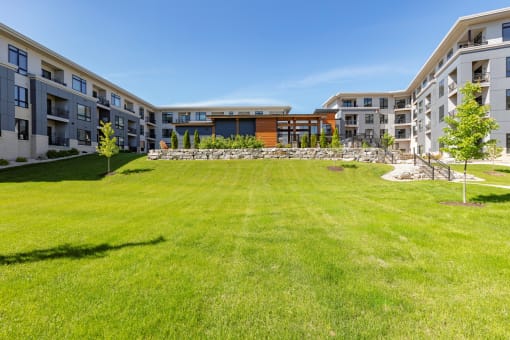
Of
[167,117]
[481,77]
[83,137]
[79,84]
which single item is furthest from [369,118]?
[79,84]

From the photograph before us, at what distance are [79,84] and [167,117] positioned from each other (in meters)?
23.1

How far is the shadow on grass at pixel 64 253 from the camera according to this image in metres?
4.69

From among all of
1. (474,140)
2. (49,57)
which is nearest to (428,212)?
(474,140)

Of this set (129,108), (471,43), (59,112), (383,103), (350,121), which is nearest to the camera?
(471,43)

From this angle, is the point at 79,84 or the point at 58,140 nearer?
the point at 58,140

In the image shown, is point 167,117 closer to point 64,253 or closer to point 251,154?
point 251,154

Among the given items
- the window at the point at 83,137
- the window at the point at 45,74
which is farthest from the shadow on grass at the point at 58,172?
the window at the point at 45,74

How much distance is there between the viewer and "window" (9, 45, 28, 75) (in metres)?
26.3

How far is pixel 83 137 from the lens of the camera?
35750 mm

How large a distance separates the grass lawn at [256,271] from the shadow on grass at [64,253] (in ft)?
0.13

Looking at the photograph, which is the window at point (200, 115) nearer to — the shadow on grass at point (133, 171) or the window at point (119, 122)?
the window at point (119, 122)

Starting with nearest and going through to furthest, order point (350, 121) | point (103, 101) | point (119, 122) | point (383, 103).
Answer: point (103, 101), point (119, 122), point (350, 121), point (383, 103)

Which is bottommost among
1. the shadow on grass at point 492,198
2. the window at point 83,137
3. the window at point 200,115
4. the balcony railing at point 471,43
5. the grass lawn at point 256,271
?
the grass lawn at point 256,271

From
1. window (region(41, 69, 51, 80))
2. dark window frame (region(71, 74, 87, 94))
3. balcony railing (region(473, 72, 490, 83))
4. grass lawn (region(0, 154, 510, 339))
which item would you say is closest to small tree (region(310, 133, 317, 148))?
grass lawn (region(0, 154, 510, 339))
